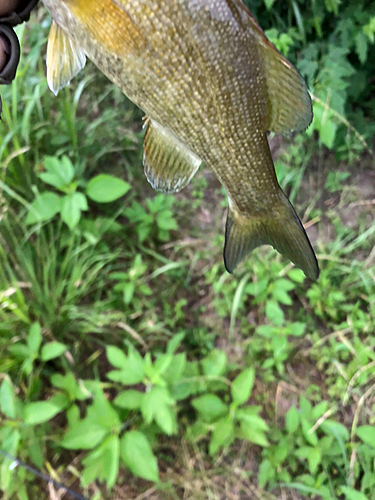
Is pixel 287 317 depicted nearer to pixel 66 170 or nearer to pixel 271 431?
pixel 271 431

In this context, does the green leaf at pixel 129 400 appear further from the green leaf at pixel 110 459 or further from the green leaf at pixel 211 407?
the green leaf at pixel 211 407

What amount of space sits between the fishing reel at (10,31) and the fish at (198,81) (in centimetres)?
12

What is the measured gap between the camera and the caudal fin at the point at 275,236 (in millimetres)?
918

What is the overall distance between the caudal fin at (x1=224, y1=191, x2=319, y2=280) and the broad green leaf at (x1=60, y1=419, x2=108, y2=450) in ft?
2.07

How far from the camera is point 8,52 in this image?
87 cm

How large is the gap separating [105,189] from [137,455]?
3.33ft

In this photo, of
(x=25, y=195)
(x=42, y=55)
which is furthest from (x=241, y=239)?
(x=42, y=55)

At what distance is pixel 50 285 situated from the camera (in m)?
1.57

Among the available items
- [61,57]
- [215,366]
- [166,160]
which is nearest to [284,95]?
[166,160]

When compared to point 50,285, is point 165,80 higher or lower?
higher

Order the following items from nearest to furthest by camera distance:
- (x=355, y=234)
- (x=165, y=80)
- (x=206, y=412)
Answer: (x=165, y=80) → (x=206, y=412) → (x=355, y=234)

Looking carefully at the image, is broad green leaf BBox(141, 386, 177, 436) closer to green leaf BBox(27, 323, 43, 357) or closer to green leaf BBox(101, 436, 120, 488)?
green leaf BBox(101, 436, 120, 488)

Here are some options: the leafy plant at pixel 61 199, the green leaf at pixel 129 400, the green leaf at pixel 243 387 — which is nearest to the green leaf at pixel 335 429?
the green leaf at pixel 243 387

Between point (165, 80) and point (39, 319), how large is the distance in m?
1.15
